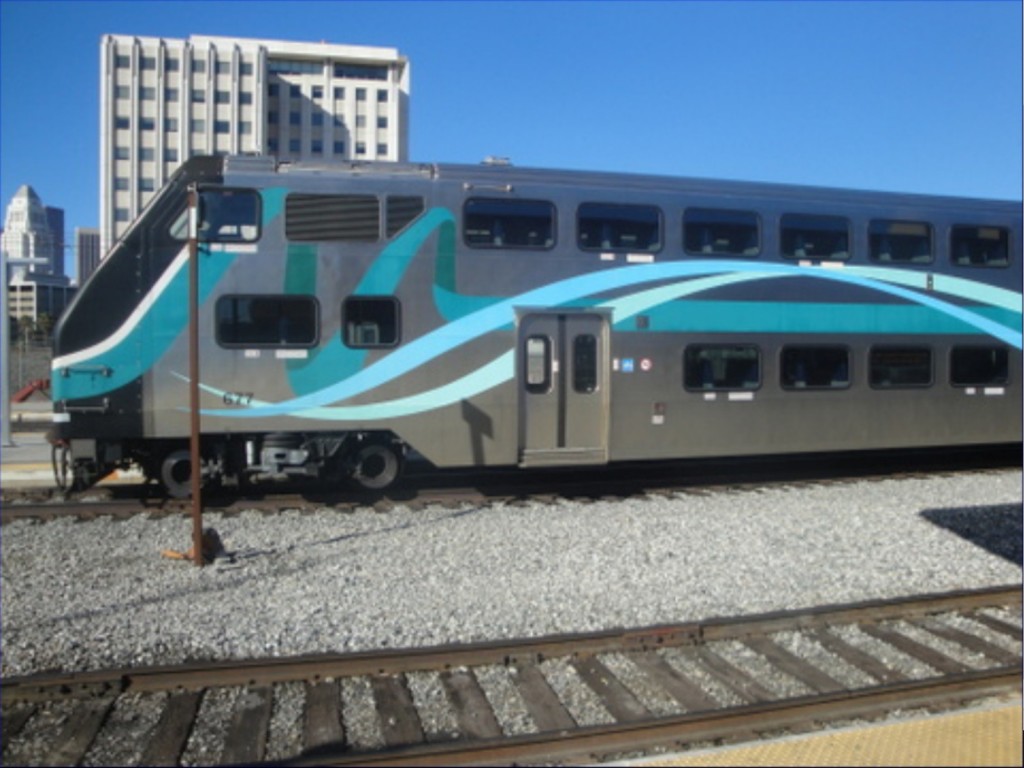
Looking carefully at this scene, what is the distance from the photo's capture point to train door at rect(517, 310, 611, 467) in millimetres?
10703

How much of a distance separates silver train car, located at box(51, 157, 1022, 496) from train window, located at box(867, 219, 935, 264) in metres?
0.04

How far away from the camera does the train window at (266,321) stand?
32.3ft

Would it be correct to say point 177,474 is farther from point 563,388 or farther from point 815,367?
point 815,367

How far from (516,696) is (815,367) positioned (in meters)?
8.54

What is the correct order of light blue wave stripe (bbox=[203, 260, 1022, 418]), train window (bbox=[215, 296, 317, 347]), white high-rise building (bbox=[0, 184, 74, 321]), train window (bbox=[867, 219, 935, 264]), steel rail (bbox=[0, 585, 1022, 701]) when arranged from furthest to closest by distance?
1. white high-rise building (bbox=[0, 184, 74, 321])
2. train window (bbox=[867, 219, 935, 264])
3. light blue wave stripe (bbox=[203, 260, 1022, 418])
4. train window (bbox=[215, 296, 317, 347])
5. steel rail (bbox=[0, 585, 1022, 701])

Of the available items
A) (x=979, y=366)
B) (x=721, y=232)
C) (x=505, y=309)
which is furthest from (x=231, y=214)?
(x=979, y=366)

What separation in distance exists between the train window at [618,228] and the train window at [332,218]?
2.68 meters

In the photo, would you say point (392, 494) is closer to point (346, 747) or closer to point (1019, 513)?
point (346, 747)

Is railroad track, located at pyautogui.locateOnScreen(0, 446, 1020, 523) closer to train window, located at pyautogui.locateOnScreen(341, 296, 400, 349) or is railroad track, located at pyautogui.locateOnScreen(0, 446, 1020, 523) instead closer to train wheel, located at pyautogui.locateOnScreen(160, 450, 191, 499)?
train wheel, located at pyautogui.locateOnScreen(160, 450, 191, 499)

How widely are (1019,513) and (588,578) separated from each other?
601 centimetres

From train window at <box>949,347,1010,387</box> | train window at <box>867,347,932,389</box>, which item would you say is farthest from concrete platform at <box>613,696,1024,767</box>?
train window at <box>949,347,1010,387</box>

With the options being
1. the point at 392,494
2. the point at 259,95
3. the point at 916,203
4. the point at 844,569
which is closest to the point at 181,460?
the point at 392,494

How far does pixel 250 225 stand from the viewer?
9.86 m

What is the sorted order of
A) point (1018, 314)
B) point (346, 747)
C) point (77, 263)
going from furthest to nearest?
point (77, 263) → point (1018, 314) → point (346, 747)
